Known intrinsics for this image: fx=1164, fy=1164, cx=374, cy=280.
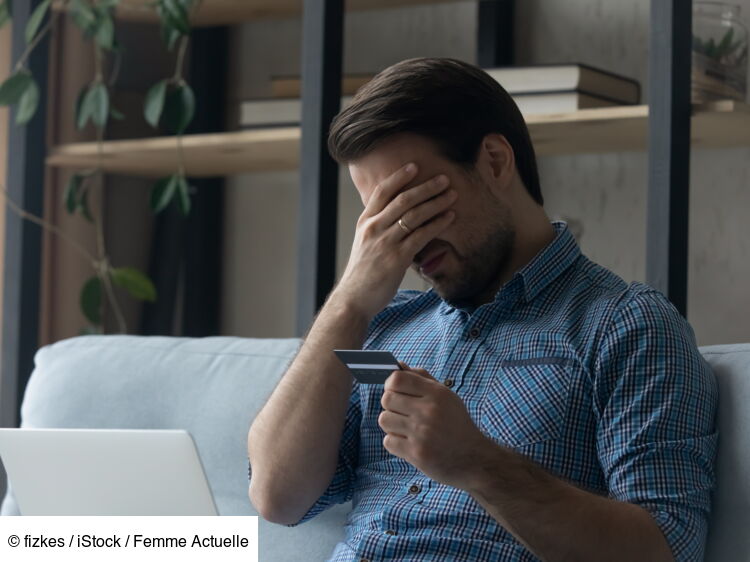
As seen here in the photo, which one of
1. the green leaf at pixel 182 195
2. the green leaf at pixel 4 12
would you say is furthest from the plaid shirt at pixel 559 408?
the green leaf at pixel 4 12

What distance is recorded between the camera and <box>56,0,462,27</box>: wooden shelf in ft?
7.68

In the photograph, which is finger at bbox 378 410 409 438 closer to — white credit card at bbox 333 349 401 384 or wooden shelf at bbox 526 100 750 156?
white credit card at bbox 333 349 401 384

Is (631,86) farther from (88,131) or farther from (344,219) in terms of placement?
(88,131)

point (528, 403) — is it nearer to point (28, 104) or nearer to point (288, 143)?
point (288, 143)

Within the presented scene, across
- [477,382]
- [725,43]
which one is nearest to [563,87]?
[725,43]

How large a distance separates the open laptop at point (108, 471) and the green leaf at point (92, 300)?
1.06 meters

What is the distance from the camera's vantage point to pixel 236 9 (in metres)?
2.46

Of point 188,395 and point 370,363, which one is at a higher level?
point 370,363

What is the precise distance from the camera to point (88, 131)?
2645 mm

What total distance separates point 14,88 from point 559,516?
1603 millimetres

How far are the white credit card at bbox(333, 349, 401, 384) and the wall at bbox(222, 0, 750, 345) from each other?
1000 mm

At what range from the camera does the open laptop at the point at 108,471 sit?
52.4 inches

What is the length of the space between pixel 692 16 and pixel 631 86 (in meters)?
0.25

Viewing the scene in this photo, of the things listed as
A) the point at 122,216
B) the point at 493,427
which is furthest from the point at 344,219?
the point at 493,427
